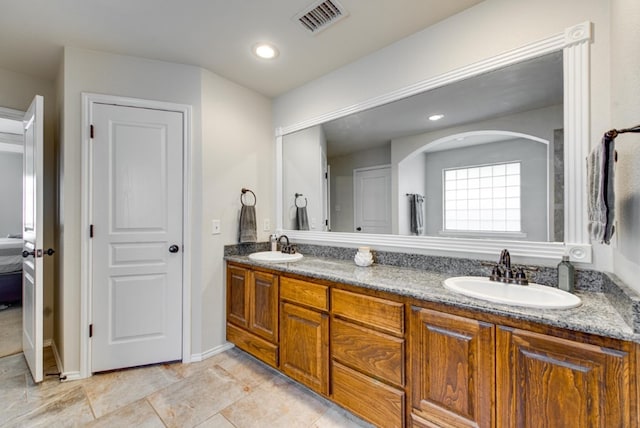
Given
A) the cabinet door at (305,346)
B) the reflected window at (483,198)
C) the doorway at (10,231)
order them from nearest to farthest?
the reflected window at (483,198) < the cabinet door at (305,346) < the doorway at (10,231)

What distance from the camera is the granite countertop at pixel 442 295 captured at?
3.15ft

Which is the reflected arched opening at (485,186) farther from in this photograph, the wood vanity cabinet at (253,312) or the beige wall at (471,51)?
the wood vanity cabinet at (253,312)

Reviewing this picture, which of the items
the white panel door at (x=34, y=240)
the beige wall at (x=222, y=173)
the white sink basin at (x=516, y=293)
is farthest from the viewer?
the beige wall at (x=222, y=173)

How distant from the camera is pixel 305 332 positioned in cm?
185

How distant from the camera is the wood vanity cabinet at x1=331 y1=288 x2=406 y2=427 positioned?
4.69ft

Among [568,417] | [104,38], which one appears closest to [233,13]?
[104,38]

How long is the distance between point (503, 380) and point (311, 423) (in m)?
1.12

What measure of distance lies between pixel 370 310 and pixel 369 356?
25 centimetres

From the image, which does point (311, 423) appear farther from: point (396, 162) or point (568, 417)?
point (396, 162)

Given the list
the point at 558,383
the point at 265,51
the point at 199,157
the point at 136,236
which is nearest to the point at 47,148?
the point at 136,236

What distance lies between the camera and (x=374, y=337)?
1517 mm

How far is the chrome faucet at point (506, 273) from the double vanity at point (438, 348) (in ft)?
0.28

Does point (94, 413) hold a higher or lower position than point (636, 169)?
lower

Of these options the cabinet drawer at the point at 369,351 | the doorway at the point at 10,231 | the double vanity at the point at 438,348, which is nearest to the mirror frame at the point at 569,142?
the double vanity at the point at 438,348
